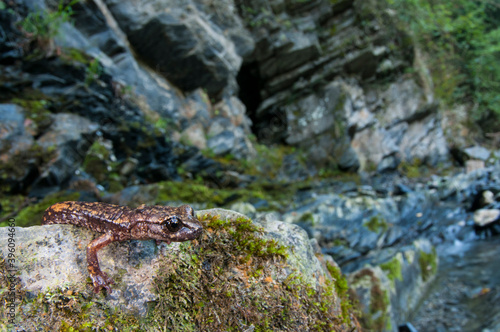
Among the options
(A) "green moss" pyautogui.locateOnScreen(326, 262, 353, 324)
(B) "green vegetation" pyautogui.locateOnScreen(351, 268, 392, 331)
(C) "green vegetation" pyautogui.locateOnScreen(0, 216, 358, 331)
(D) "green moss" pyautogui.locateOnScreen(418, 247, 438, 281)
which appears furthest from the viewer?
(D) "green moss" pyautogui.locateOnScreen(418, 247, 438, 281)

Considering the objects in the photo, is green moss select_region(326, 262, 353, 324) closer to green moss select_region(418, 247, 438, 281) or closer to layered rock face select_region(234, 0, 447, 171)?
green moss select_region(418, 247, 438, 281)

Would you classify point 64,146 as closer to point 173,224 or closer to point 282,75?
point 173,224

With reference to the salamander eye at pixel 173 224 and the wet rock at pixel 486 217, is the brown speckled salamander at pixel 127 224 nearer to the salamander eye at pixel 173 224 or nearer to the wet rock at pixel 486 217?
the salamander eye at pixel 173 224

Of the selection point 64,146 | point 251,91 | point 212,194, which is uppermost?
point 251,91

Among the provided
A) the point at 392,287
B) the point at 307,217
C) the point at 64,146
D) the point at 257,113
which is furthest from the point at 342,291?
the point at 257,113

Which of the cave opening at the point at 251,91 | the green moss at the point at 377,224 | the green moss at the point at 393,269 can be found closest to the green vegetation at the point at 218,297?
the green moss at the point at 393,269

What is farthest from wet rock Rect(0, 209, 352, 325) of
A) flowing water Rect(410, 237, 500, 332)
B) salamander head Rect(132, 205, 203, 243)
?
flowing water Rect(410, 237, 500, 332)
